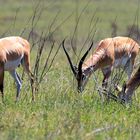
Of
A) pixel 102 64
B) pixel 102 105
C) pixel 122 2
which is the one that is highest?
pixel 102 105

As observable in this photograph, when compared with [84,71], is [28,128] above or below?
above

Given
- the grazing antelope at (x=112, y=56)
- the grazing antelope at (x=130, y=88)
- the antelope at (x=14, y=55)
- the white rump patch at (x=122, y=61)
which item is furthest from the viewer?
the white rump patch at (x=122, y=61)

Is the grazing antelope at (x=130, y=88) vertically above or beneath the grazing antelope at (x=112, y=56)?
above

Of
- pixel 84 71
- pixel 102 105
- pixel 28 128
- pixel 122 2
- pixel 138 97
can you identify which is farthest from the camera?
pixel 122 2

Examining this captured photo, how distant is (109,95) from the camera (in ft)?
27.5

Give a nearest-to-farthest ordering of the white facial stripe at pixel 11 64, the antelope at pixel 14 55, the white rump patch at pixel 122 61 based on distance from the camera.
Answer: the antelope at pixel 14 55 → the white facial stripe at pixel 11 64 → the white rump patch at pixel 122 61

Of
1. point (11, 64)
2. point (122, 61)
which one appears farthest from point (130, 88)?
point (122, 61)

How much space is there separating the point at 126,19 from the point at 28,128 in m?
29.5

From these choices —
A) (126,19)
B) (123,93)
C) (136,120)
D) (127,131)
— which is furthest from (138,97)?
(126,19)

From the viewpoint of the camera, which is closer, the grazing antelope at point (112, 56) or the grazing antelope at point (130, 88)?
the grazing antelope at point (130, 88)

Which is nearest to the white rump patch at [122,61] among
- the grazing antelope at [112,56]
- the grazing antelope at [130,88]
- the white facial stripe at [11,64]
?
the grazing antelope at [112,56]

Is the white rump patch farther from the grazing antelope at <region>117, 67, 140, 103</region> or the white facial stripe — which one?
the grazing antelope at <region>117, 67, 140, 103</region>

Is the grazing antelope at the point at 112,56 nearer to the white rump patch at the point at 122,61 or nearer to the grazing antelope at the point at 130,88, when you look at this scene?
the white rump patch at the point at 122,61

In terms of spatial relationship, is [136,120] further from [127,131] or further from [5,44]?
[5,44]
